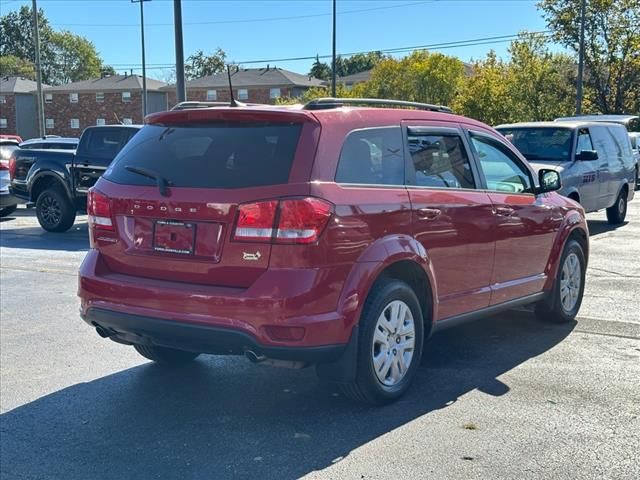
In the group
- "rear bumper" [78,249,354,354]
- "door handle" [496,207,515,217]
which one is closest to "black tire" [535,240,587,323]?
"door handle" [496,207,515,217]

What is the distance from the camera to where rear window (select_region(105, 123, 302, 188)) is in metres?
4.15

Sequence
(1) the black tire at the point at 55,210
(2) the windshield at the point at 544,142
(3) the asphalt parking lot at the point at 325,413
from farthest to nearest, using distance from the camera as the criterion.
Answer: (1) the black tire at the point at 55,210 → (2) the windshield at the point at 544,142 → (3) the asphalt parking lot at the point at 325,413

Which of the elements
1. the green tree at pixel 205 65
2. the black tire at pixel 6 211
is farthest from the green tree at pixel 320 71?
the black tire at pixel 6 211

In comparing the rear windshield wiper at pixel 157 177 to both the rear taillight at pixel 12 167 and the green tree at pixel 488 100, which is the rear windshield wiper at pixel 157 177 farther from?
the green tree at pixel 488 100

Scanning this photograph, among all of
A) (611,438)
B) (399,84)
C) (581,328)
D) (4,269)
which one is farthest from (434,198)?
(399,84)

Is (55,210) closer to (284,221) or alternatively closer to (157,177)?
(157,177)

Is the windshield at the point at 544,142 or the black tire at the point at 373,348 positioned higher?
the windshield at the point at 544,142

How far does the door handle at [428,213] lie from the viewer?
15.6 ft

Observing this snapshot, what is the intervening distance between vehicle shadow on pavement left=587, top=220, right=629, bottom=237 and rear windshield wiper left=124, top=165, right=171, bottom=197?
1012 cm

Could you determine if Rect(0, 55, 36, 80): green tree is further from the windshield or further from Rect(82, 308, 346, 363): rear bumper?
Rect(82, 308, 346, 363): rear bumper

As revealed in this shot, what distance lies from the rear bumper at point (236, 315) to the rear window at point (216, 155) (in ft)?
1.93

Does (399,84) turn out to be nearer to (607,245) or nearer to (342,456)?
(607,245)

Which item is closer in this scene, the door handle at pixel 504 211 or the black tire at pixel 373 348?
the black tire at pixel 373 348

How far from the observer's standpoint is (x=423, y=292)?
4.95m
